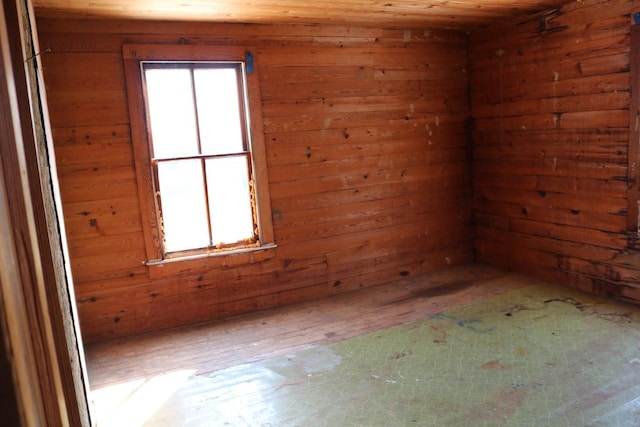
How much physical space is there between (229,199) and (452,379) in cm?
220

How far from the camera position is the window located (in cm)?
376

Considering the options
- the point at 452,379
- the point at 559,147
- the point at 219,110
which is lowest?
the point at 452,379

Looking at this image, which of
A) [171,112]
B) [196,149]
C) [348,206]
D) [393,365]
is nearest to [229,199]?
[196,149]

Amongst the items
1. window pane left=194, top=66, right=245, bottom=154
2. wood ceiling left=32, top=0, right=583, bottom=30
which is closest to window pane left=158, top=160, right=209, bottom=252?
window pane left=194, top=66, right=245, bottom=154

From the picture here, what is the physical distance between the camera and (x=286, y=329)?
3832 mm

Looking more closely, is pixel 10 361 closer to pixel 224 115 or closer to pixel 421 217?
pixel 224 115

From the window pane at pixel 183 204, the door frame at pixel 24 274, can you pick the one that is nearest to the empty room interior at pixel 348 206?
the window pane at pixel 183 204

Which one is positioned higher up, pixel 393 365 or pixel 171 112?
pixel 171 112

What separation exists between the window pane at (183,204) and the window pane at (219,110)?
235 millimetres

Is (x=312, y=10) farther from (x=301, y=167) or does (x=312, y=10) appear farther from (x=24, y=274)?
(x=24, y=274)

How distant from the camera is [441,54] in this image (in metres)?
4.86

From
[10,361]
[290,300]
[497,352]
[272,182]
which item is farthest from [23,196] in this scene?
[290,300]

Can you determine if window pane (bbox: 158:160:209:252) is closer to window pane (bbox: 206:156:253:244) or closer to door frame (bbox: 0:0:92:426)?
window pane (bbox: 206:156:253:244)

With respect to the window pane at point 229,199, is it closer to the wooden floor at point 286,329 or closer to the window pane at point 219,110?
the window pane at point 219,110
